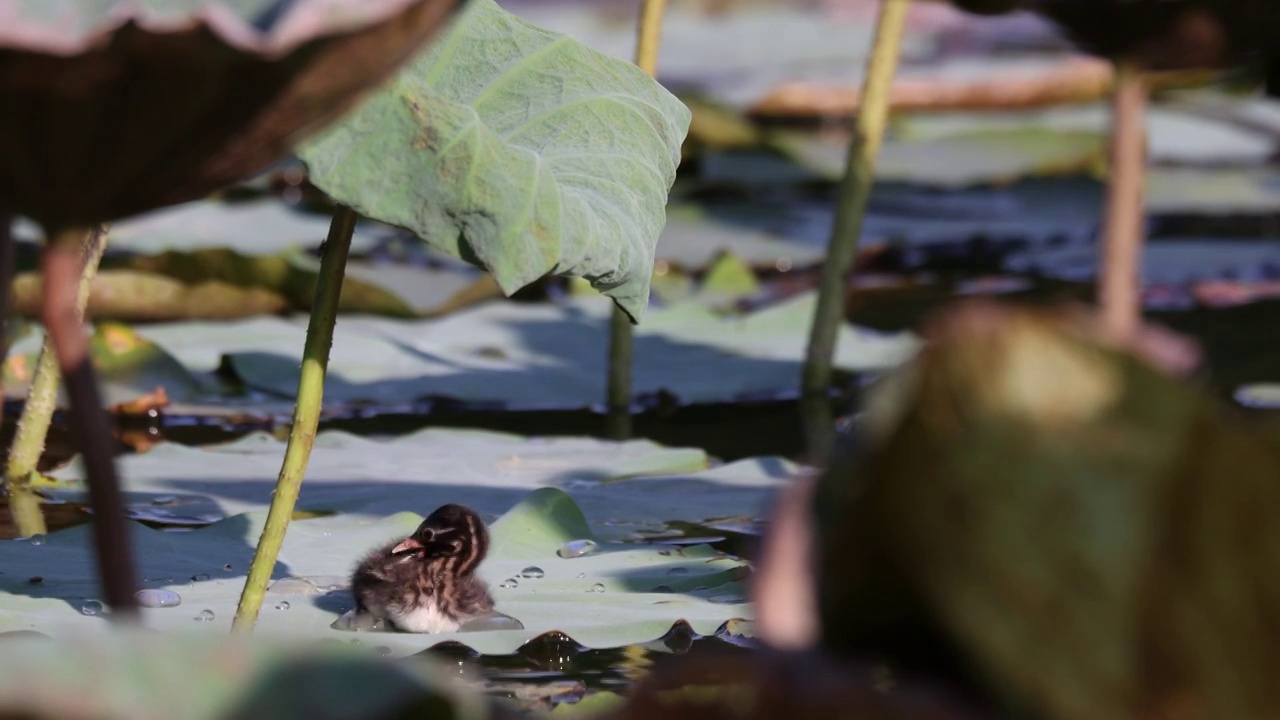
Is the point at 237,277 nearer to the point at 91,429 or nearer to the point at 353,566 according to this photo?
the point at 353,566

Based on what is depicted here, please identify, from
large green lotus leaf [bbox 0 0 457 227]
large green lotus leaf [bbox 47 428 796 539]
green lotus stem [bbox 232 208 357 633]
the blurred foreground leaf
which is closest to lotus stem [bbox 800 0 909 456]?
large green lotus leaf [bbox 47 428 796 539]

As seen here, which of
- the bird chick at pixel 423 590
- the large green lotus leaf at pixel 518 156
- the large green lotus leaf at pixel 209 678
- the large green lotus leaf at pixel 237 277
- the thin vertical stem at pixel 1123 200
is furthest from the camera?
the large green lotus leaf at pixel 237 277

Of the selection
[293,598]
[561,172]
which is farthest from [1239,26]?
[293,598]

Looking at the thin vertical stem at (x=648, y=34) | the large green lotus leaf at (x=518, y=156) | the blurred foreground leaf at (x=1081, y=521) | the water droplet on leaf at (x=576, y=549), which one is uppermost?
the thin vertical stem at (x=648, y=34)

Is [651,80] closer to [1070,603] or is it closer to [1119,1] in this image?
[1119,1]

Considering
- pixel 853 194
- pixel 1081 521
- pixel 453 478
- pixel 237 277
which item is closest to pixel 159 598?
pixel 453 478

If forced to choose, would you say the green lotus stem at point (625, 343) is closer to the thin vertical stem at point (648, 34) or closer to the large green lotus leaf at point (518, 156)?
the thin vertical stem at point (648, 34)

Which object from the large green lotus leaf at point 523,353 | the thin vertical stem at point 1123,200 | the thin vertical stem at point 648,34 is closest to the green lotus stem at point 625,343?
the thin vertical stem at point 648,34

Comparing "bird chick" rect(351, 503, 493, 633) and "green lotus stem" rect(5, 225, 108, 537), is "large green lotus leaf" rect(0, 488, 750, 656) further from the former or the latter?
"green lotus stem" rect(5, 225, 108, 537)
